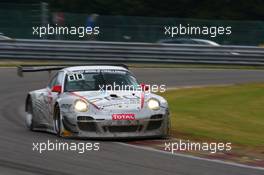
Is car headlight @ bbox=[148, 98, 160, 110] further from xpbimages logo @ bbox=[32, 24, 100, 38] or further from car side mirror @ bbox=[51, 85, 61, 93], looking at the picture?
xpbimages logo @ bbox=[32, 24, 100, 38]

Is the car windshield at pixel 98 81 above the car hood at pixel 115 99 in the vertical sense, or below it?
above

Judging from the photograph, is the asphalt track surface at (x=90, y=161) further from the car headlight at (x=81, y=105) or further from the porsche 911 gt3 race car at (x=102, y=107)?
the car headlight at (x=81, y=105)

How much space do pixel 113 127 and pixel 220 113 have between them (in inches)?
202

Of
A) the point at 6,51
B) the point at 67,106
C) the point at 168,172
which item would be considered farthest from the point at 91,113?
the point at 6,51

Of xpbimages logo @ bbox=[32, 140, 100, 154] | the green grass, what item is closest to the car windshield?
the green grass

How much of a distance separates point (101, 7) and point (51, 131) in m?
40.7

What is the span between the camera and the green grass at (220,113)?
1299cm

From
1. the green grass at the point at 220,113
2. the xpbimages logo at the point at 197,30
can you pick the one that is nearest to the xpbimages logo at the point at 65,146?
the green grass at the point at 220,113

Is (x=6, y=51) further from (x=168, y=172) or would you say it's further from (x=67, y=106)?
(x=168, y=172)

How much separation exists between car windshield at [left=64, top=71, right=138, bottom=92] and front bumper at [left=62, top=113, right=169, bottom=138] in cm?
99

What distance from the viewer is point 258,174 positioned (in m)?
8.95

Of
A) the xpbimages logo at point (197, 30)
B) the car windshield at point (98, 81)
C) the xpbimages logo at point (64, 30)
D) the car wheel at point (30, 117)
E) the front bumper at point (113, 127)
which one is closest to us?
the front bumper at point (113, 127)

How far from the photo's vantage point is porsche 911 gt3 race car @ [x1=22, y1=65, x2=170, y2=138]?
1167 centimetres

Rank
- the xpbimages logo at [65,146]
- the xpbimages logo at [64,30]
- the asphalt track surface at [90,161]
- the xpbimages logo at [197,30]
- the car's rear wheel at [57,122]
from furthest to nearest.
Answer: the xpbimages logo at [197,30], the xpbimages logo at [64,30], the car's rear wheel at [57,122], the xpbimages logo at [65,146], the asphalt track surface at [90,161]
